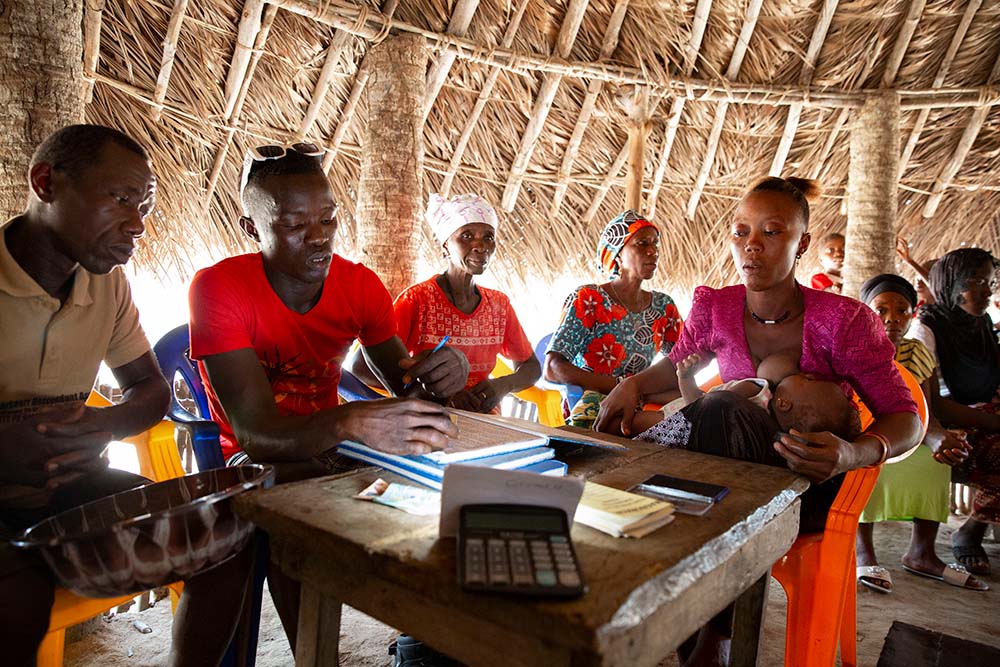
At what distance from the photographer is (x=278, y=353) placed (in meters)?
2.15

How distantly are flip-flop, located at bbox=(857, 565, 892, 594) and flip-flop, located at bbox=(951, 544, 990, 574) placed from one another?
580 millimetres

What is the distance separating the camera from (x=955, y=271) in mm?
3854

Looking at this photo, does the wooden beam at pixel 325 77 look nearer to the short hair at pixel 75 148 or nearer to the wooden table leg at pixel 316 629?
the short hair at pixel 75 148

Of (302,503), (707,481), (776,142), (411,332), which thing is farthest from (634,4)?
(302,503)

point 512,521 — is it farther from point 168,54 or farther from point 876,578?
point 168,54

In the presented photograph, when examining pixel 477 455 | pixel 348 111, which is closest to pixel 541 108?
pixel 348 111

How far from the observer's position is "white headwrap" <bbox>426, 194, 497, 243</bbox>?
336cm

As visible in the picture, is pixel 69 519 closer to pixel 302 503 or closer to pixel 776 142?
pixel 302 503

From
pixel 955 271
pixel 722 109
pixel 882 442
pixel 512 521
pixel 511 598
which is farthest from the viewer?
pixel 722 109

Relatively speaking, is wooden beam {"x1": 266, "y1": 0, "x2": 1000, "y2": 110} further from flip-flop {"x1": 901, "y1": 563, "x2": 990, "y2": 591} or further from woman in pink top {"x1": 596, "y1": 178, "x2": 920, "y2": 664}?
flip-flop {"x1": 901, "y1": 563, "x2": 990, "y2": 591}

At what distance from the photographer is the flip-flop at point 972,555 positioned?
338cm

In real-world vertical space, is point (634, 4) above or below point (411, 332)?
above

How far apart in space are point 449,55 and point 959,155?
5.12 meters

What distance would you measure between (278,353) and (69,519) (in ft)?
2.74
